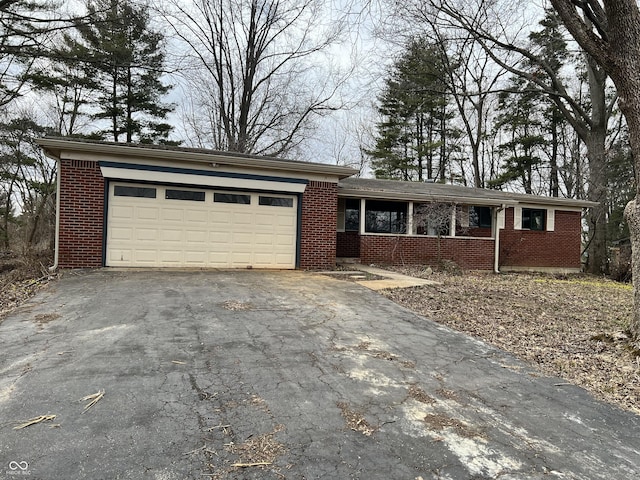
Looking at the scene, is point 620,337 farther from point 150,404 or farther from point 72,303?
point 72,303

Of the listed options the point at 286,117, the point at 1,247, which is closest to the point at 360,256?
the point at 286,117

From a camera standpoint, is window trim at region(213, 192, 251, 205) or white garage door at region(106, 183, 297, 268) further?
window trim at region(213, 192, 251, 205)

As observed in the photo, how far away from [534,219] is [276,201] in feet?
36.2

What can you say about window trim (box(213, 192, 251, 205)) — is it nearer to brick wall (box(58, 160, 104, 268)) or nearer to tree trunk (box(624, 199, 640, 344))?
brick wall (box(58, 160, 104, 268))

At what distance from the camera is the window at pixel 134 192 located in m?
9.06

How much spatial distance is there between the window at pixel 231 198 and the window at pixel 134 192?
1522 mm

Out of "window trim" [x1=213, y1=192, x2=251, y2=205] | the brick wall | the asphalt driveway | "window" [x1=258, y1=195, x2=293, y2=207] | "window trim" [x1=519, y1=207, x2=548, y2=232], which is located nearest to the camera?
the asphalt driveway

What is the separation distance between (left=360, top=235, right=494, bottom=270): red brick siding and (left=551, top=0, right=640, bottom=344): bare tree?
25.8 ft

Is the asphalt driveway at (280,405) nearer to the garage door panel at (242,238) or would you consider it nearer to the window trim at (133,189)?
the window trim at (133,189)

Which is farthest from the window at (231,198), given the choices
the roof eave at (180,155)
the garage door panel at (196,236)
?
the garage door panel at (196,236)

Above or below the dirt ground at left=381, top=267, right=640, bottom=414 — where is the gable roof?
above

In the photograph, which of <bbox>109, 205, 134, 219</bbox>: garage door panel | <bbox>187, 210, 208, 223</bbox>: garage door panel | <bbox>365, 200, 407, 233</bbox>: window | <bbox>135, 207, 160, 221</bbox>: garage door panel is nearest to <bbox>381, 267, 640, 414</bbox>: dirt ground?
<bbox>365, 200, 407, 233</bbox>: window

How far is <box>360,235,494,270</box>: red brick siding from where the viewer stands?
12617mm

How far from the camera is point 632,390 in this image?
139 inches
